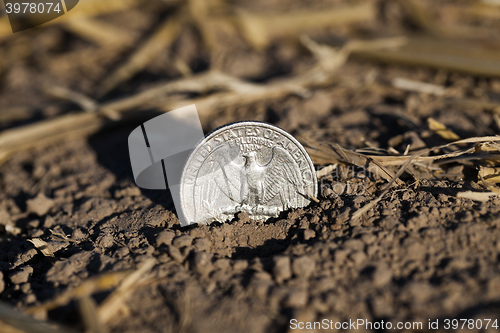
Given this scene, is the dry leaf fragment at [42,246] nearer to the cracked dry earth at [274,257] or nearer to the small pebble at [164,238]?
the cracked dry earth at [274,257]

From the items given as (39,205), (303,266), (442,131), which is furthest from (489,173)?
(39,205)

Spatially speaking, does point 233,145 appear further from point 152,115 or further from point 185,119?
point 152,115

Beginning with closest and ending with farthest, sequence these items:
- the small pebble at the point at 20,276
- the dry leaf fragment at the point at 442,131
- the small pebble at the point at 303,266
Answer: the small pebble at the point at 303,266 < the small pebble at the point at 20,276 < the dry leaf fragment at the point at 442,131

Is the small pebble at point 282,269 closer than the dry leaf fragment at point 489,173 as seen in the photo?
Yes

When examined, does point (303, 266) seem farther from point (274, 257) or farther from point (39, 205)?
point (39, 205)

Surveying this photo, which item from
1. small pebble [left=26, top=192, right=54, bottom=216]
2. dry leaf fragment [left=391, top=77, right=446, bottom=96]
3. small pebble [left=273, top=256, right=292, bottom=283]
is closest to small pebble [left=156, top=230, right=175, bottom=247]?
small pebble [left=273, top=256, right=292, bottom=283]

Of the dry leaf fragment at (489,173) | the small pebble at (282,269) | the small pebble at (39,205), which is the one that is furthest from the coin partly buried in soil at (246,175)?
the small pebble at (39,205)

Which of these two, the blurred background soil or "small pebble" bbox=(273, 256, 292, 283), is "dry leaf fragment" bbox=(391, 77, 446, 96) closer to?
the blurred background soil
